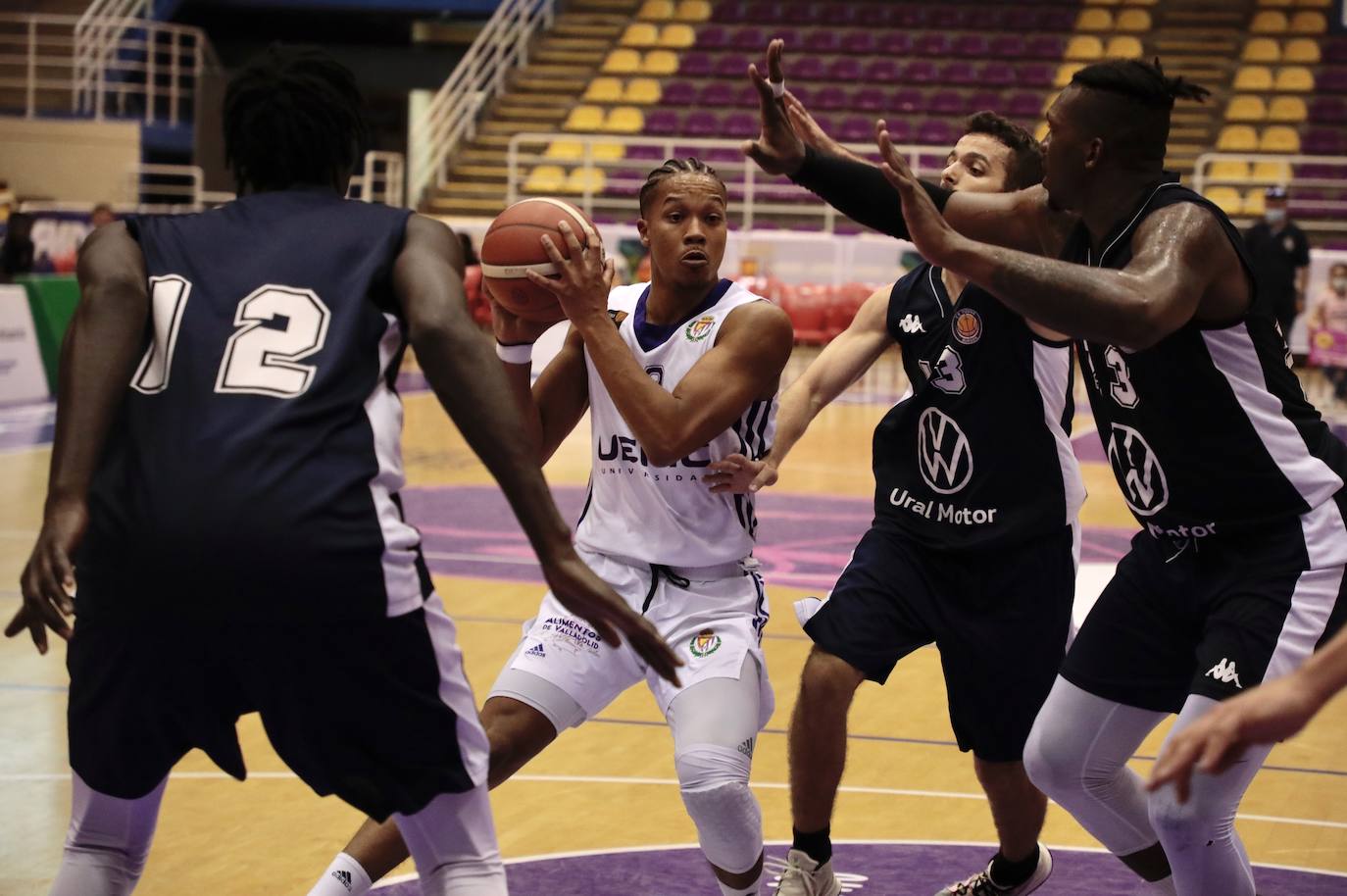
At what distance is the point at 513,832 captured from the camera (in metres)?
5.16

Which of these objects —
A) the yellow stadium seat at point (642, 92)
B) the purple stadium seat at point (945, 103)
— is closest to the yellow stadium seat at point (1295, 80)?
the purple stadium seat at point (945, 103)

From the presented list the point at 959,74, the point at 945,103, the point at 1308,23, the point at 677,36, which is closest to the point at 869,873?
the point at 945,103

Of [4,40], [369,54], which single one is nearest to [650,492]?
[4,40]

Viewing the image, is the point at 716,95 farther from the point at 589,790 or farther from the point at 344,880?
the point at 344,880

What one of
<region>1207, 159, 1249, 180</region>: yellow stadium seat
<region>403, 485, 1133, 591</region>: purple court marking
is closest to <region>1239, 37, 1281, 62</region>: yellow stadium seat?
<region>1207, 159, 1249, 180</region>: yellow stadium seat

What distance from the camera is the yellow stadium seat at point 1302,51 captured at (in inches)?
1023

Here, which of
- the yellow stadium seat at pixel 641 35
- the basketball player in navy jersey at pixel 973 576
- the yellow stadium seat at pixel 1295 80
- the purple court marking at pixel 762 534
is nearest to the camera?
the basketball player in navy jersey at pixel 973 576

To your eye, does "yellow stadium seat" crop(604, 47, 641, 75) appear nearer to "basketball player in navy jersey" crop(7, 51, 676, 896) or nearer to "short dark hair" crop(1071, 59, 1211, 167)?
"short dark hair" crop(1071, 59, 1211, 167)

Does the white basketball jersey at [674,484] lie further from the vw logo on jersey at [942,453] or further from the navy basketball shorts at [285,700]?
the navy basketball shorts at [285,700]

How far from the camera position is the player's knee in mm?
3879

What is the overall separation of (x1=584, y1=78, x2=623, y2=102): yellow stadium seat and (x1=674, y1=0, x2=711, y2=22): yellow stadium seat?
6.95 ft

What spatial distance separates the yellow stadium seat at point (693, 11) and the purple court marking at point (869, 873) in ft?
83.5

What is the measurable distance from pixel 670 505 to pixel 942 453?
0.79 meters

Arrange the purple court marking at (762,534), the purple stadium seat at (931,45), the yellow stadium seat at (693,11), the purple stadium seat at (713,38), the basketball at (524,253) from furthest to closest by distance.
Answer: the yellow stadium seat at (693,11) → the purple stadium seat at (713,38) → the purple stadium seat at (931,45) → the purple court marking at (762,534) → the basketball at (524,253)
